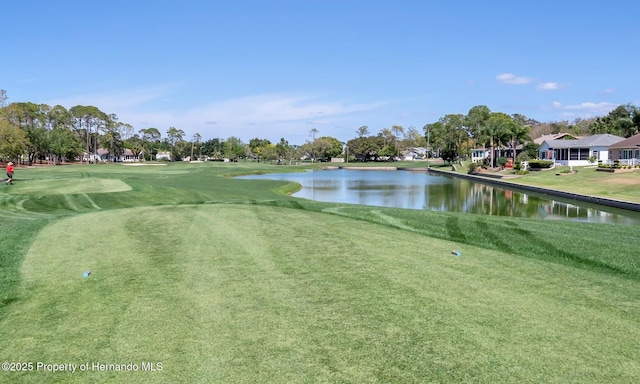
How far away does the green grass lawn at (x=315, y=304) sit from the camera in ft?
15.4

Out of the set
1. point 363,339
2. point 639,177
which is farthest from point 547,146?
point 363,339

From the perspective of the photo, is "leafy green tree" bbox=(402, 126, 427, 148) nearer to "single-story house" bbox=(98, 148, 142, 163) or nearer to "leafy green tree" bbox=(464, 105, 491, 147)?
"leafy green tree" bbox=(464, 105, 491, 147)

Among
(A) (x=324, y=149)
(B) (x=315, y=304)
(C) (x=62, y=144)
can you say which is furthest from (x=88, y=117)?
(B) (x=315, y=304)

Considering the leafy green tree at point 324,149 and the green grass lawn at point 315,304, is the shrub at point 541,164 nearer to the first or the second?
the green grass lawn at point 315,304

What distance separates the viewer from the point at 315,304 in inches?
252

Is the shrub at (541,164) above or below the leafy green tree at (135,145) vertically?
below

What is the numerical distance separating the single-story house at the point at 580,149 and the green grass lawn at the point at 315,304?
188ft

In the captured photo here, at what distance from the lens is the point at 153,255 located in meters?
9.05

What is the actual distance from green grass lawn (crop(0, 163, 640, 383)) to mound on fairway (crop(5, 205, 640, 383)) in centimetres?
3

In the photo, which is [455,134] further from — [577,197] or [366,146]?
[577,197]

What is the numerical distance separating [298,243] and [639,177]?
41244 mm

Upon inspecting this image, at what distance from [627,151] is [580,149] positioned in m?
9.36

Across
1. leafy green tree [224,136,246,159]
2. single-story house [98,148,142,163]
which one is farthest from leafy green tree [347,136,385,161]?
single-story house [98,148,142,163]

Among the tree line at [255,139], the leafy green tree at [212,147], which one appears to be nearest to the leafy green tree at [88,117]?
the tree line at [255,139]
